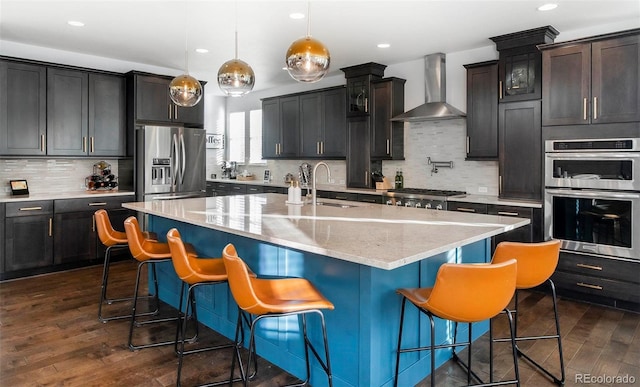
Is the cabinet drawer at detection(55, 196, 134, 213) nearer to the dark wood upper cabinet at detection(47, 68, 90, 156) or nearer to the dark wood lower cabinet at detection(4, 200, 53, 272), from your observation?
the dark wood lower cabinet at detection(4, 200, 53, 272)

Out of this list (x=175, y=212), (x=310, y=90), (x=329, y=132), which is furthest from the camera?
(x=310, y=90)

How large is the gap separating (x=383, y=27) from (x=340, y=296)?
10.2 feet

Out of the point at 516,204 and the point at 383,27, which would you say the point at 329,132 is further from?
the point at 516,204

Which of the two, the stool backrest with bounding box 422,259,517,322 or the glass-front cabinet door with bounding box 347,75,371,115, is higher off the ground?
the glass-front cabinet door with bounding box 347,75,371,115

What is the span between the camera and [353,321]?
221 centimetres

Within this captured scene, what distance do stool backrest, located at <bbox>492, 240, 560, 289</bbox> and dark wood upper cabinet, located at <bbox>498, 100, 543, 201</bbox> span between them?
221 cm

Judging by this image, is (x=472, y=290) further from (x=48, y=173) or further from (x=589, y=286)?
(x=48, y=173)

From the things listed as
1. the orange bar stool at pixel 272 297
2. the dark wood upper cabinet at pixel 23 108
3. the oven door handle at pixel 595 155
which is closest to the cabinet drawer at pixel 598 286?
the oven door handle at pixel 595 155

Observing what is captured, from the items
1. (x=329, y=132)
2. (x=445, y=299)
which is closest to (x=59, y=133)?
(x=329, y=132)

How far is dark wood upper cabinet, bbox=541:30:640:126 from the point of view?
12.4ft

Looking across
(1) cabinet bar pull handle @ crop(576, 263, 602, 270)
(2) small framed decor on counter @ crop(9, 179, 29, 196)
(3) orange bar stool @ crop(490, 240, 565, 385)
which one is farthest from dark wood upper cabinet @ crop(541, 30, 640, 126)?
(2) small framed decor on counter @ crop(9, 179, 29, 196)

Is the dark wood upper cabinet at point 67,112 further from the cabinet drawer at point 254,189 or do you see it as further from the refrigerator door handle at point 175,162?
the cabinet drawer at point 254,189

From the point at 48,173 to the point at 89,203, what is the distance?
819 millimetres

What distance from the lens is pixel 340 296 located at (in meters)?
2.29
